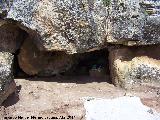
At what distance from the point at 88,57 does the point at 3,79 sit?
Answer: 7.18ft

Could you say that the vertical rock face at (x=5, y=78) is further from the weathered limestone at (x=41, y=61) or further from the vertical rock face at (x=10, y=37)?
the weathered limestone at (x=41, y=61)

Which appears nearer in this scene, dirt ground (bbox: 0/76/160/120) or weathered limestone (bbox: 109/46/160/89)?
dirt ground (bbox: 0/76/160/120)

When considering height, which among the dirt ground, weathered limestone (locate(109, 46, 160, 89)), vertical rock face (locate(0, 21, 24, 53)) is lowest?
the dirt ground

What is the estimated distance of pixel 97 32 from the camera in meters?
5.88

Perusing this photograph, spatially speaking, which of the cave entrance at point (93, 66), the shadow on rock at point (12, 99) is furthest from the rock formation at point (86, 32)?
the shadow on rock at point (12, 99)

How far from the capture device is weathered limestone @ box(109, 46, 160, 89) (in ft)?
19.8

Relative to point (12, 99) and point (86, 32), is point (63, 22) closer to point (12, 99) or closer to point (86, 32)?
point (86, 32)

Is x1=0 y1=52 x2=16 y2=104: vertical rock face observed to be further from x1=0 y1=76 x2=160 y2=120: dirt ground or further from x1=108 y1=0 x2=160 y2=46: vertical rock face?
x1=108 y1=0 x2=160 y2=46: vertical rock face

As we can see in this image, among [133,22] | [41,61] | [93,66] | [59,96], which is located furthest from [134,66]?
[41,61]

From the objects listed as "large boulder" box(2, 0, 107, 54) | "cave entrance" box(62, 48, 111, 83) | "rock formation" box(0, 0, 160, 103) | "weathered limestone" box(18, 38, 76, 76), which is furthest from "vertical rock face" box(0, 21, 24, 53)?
"cave entrance" box(62, 48, 111, 83)

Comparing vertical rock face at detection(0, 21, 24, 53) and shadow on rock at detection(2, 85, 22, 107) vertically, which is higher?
vertical rock face at detection(0, 21, 24, 53)

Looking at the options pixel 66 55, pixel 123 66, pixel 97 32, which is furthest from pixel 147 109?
pixel 66 55

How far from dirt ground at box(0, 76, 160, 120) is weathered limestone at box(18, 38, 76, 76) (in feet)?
0.51

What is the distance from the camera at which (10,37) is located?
239 inches
